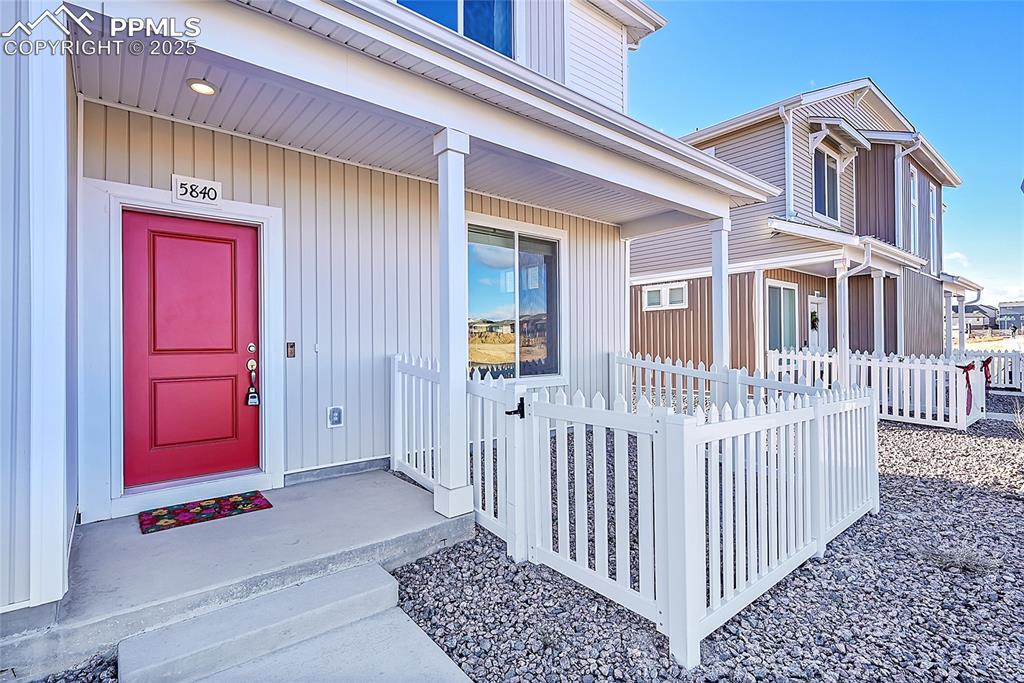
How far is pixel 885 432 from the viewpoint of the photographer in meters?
6.70

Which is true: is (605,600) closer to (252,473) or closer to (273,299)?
(252,473)

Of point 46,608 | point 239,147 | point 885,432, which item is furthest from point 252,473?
point 885,432

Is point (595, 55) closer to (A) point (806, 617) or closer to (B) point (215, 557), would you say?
(A) point (806, 617)

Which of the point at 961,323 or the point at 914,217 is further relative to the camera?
the point at 961,323

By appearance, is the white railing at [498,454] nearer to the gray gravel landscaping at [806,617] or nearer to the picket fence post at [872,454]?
the gray gravel landscaping at [806,617]

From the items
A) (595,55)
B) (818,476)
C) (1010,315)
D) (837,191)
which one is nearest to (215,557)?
(818,476)

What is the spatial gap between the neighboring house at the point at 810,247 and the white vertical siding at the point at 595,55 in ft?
13.0

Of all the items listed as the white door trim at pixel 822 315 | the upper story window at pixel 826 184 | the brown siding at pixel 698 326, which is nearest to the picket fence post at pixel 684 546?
the brown siding at pixel 698 326

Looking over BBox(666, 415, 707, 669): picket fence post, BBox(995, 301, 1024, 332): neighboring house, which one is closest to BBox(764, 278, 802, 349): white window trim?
BBox(666, 415, 707, 669): picket fence post

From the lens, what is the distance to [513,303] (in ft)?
18.4

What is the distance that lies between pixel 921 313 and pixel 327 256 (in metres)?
15.2

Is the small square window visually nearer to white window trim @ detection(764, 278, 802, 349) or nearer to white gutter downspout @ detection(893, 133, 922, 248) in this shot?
white window trim @ detection(764, 278, 802, 349)

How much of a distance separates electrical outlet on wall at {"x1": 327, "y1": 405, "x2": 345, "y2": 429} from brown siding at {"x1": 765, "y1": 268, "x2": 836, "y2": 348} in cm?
A: 903

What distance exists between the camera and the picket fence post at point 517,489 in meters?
3.00
